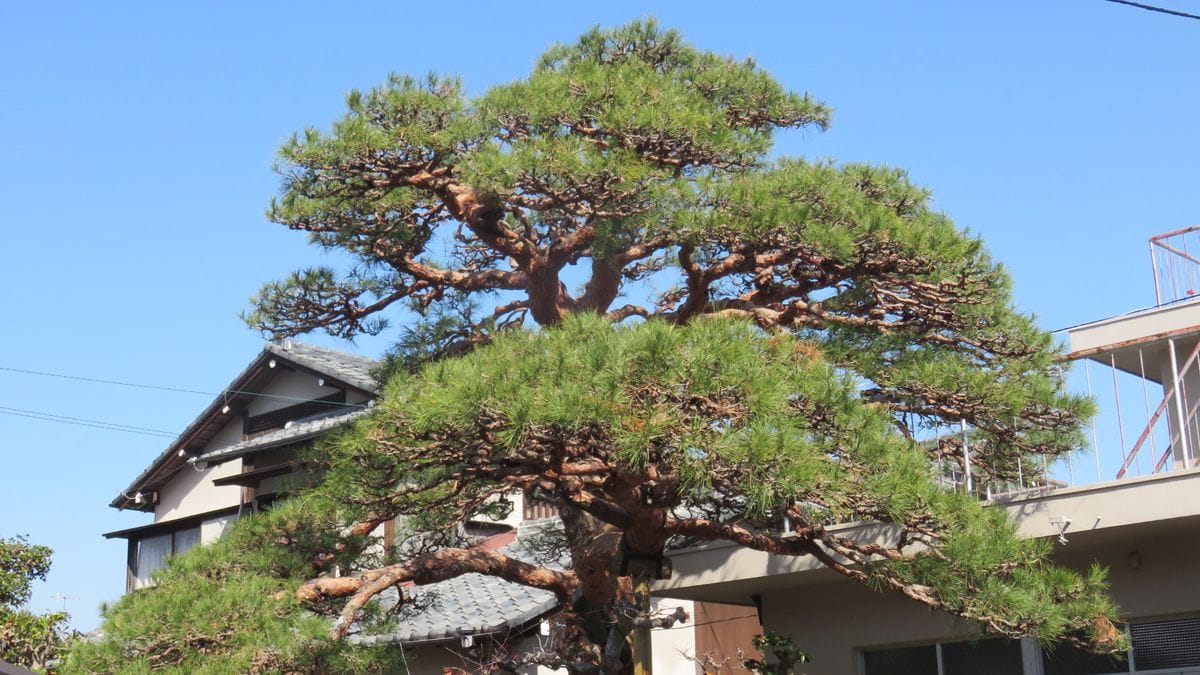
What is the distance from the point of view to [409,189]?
8.05 m

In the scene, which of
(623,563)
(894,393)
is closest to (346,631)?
(623,563)

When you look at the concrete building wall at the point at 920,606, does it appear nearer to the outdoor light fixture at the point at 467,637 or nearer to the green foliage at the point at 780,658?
the green foliage at the point at 780,658

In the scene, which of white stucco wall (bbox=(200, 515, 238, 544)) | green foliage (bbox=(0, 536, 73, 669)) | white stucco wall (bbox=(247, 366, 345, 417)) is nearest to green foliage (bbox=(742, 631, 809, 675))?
green foliage (bbox=(0, 536, 73, 669))

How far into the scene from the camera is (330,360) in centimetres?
1766

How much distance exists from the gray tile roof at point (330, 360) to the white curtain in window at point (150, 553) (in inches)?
133

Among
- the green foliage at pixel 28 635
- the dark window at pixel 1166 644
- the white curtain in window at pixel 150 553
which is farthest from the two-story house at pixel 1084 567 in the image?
the white curtain in window at pixel 150 553

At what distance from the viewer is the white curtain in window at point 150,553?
18281 millimetres

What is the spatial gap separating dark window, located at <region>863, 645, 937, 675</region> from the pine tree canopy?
1.25 m

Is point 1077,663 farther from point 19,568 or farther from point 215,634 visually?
point 19,568

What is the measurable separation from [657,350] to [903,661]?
422 centimetres

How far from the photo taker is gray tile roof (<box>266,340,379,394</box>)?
16448 mm

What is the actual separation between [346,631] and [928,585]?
3125mm

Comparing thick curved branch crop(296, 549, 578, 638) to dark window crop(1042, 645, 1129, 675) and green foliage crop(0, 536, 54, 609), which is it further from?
green foliage crop(0, 536, 54, 609)

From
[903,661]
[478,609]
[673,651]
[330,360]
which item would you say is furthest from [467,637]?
[330,360]
